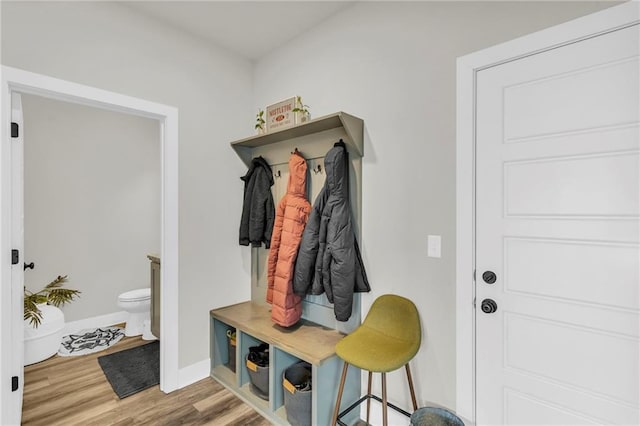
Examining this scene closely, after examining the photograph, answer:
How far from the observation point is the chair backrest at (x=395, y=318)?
5.46 ft

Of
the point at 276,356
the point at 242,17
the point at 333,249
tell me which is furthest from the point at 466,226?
the point at 242,17

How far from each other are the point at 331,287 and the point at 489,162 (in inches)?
42.5

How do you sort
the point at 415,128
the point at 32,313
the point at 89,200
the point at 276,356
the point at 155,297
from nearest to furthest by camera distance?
the point at 415,128
the point at 276,356
the point at 32,313
the point at 155,297
the point at 89,200

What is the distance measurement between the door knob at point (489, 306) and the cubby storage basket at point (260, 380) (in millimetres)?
1416

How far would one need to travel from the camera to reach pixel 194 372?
7.77ft

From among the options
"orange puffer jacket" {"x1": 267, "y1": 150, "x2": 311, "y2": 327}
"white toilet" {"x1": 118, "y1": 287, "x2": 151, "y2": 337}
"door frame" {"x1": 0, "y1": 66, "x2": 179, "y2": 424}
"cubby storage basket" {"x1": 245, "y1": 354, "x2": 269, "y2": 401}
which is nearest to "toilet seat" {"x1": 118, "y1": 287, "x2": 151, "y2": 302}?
"white toilet" {"x1": 118, "y1": 287, "x2": 151, "y2": 337}

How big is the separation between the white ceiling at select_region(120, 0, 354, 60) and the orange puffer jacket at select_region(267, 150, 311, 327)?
37.7 inches

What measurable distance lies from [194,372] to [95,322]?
190 centimetres

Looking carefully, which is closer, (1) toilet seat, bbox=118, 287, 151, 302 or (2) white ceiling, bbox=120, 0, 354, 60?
(2) white ceiling, bbox=120, 0, 354, 60

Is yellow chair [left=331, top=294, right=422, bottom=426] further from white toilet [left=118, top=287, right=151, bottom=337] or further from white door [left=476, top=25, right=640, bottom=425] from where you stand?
white toilet [left=118, top=287, right=151, bottom=337]

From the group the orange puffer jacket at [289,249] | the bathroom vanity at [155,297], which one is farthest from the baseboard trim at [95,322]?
the orange puffer jacket at [289,249]

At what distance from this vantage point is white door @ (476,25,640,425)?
1170 mm

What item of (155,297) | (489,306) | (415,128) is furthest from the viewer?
(155,297)

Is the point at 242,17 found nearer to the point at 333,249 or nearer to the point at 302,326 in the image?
the point at 333,249
